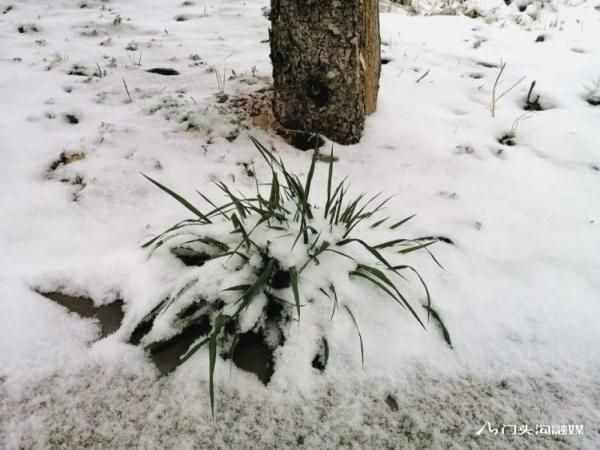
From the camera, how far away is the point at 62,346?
1065 millimetres

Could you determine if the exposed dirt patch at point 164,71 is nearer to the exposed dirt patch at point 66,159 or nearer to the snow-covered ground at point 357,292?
the snow-covered ground at point 357,292

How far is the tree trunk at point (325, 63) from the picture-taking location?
1.54 m

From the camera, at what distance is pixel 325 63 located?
5.30 feet

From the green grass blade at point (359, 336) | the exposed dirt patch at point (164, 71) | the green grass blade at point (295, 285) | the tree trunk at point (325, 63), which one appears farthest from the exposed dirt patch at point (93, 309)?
the exposed dirt patch at point (164, 71)

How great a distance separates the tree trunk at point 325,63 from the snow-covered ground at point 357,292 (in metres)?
0.15

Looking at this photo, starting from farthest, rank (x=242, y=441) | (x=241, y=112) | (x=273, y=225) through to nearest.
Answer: (x=241, y=112) < (x=273, y=225) < (x=242, y=441)

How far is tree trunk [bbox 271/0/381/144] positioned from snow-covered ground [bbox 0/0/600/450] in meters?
0.15

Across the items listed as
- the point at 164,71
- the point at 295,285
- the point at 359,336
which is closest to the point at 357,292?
the point at 359,336

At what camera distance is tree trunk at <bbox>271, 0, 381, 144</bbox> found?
1535 mm

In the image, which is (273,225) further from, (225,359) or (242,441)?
(242,441)

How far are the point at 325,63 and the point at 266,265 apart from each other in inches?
36.0

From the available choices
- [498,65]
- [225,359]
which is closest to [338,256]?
[225,359]

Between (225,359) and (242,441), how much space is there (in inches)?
8.2

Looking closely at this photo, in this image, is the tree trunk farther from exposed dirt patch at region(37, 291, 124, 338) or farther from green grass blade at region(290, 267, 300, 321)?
exposed dirt patch at region(37, 291, 124, 338)
